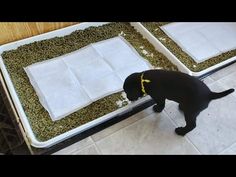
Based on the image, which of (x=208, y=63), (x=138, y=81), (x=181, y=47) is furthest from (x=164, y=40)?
(x=138, y=81)

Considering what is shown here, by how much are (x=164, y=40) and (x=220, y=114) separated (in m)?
0.53

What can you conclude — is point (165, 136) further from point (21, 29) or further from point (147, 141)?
point (21, 29)

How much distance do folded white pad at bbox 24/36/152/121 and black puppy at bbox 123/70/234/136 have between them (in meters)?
0.22

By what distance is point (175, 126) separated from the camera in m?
1.25

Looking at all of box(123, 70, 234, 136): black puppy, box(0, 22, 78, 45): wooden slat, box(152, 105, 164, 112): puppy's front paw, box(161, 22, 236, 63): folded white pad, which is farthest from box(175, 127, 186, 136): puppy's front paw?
box(0, 22, 78, 45): wooden slat

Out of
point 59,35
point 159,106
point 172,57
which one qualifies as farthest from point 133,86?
point 59,35

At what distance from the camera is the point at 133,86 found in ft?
3.87

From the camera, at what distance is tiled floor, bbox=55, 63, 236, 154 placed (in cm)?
118

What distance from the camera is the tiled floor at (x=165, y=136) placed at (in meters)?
1.18

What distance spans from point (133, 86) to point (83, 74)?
1.12ft

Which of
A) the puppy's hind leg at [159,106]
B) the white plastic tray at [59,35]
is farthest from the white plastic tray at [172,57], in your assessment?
the puppy's hind leg at [159,106]

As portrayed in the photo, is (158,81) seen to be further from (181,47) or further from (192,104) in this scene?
(181,47)

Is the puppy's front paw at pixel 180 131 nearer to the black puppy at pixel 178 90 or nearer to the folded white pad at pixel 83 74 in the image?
the black puppy at pixel 178 90

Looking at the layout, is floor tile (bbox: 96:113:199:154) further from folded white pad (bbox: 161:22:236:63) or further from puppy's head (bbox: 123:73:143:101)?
folded white pad (bbox: 161:22:236:63)
